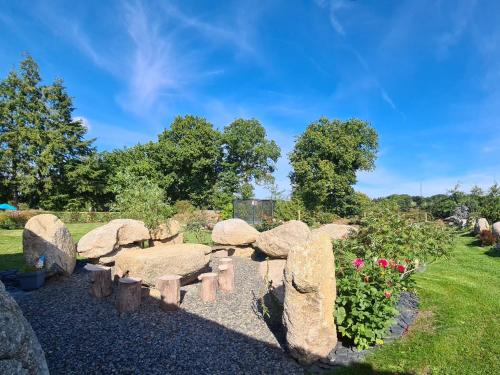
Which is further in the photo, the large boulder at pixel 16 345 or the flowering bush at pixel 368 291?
the flowering bush at pixel 368 291

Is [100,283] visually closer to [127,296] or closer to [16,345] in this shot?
[127,296]

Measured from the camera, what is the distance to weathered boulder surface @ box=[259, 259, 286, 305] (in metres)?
5.57

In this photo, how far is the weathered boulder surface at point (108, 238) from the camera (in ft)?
27.6

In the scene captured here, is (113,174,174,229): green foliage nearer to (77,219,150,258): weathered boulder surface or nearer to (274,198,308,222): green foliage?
(77,219,150,258): weathered boulder surface

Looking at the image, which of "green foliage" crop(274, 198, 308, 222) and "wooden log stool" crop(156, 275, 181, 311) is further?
"green foliage" crop(274, 198, 308, 222)

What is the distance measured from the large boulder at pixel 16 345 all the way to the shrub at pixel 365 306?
3461 millimetres

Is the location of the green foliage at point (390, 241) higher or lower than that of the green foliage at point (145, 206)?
lower

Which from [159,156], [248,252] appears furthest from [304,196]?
[248,252]

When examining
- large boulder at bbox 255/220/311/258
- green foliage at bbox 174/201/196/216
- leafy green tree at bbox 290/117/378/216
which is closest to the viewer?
large boulder at bbox 255/220/311/258

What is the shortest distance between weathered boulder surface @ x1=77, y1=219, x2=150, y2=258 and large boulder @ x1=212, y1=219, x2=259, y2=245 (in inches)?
112

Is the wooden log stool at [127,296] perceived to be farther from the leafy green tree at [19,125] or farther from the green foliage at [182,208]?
the leafy green tree at [19,125]

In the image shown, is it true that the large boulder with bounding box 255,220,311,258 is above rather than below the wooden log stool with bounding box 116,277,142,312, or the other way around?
above

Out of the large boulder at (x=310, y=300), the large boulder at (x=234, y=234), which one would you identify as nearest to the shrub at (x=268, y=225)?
the large boulder at (x=234, y=234)

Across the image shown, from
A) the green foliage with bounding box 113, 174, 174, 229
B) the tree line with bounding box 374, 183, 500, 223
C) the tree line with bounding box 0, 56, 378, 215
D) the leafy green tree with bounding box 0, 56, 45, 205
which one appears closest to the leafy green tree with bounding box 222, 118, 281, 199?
the tree line with bounding box 0, 56, 378, 215
